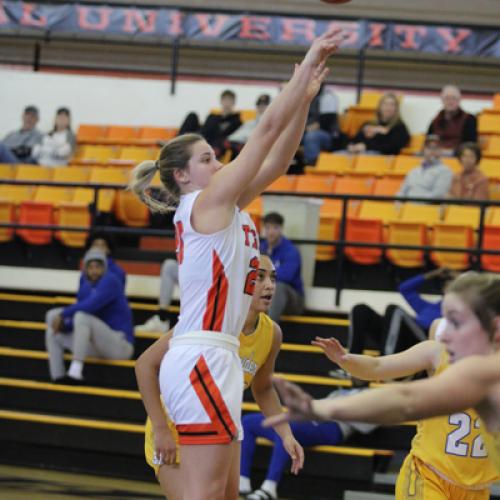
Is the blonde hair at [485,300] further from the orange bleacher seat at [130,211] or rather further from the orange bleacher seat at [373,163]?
the orange bleacher seat at [373,163]

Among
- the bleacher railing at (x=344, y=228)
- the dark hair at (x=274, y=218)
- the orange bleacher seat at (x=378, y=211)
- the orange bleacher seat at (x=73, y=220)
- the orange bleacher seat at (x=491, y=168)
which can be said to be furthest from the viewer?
the orange bleacher seat at (x=491, y=168)

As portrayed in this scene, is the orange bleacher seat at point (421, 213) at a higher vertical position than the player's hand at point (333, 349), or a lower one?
higher

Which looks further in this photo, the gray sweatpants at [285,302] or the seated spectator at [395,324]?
the gray sweatpants at [285,302]

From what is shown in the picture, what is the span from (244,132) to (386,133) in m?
1.35

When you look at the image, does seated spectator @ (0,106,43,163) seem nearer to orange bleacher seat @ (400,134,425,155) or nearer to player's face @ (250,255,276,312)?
orange bleacher seat @ (400,134,425,155)

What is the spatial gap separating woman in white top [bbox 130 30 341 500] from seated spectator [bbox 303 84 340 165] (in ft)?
23.4

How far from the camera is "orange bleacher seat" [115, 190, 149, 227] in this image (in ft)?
31.8

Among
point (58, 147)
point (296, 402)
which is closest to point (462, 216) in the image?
point (58, 147)

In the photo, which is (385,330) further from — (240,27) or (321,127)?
(240,27)

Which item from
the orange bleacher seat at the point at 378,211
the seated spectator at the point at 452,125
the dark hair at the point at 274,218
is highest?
the seated spectator at the point at 452,125

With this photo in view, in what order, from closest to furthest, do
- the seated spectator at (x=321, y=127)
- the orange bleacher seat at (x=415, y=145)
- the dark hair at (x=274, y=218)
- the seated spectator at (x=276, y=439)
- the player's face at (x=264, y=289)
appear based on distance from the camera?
the player's face at (x=264, y=289) < the seated spectator at (x=276, y=439) < the dark hair at (x=274, y=218) < the orange bleacher seat at (x=415, y=145) < the seated spectator at (x=321, y=127)

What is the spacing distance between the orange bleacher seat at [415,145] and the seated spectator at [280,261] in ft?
9.17

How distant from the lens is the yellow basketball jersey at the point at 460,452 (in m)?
3.54

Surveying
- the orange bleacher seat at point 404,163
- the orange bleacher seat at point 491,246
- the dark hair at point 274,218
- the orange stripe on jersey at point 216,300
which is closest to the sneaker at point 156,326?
the dark hair at point 274,218
